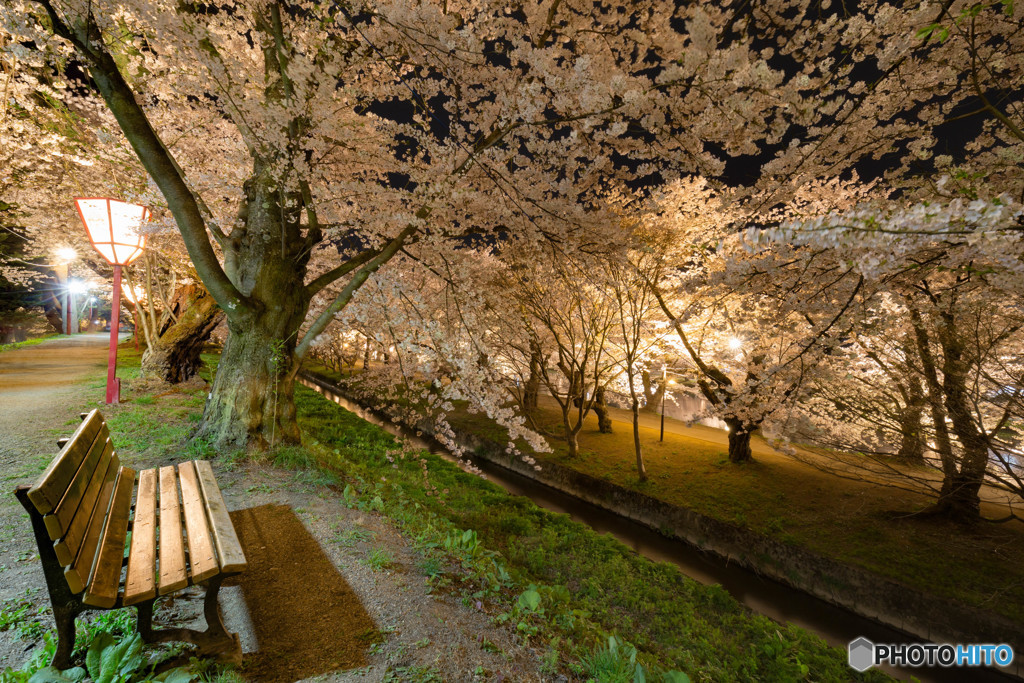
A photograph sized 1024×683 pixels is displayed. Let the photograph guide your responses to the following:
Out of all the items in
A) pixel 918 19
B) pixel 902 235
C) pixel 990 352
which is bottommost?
pixel 990 352

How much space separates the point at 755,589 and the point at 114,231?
47.9 ft

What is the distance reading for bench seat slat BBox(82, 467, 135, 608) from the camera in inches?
79.4

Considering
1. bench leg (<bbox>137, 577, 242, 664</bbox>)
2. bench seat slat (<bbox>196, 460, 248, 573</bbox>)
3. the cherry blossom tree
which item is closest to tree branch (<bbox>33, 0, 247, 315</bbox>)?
the cherry blossom tree

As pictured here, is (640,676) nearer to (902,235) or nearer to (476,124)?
(902,235)

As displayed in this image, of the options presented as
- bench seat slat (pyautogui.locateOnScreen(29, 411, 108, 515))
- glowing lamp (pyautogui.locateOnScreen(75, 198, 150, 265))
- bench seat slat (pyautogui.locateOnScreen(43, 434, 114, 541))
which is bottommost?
bench seat slat (pyautogui.locateOnScreen(43, 434, 114, 541))

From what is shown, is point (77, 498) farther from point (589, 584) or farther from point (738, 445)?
point (738, 445)

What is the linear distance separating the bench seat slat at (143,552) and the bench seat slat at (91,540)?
16cm

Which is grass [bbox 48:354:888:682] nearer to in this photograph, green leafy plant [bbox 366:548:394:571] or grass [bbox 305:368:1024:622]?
green leafy plant [bbox 366:548:394:571]

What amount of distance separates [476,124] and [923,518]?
11877mm

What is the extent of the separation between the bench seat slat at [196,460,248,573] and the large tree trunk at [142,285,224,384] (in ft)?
35.5

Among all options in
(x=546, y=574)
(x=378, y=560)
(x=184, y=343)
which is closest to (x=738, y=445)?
(x=546, y=574)

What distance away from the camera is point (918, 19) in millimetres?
4090

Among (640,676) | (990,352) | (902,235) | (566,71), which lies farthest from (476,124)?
(990,352)

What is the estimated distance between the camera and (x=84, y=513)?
7.75 ft
